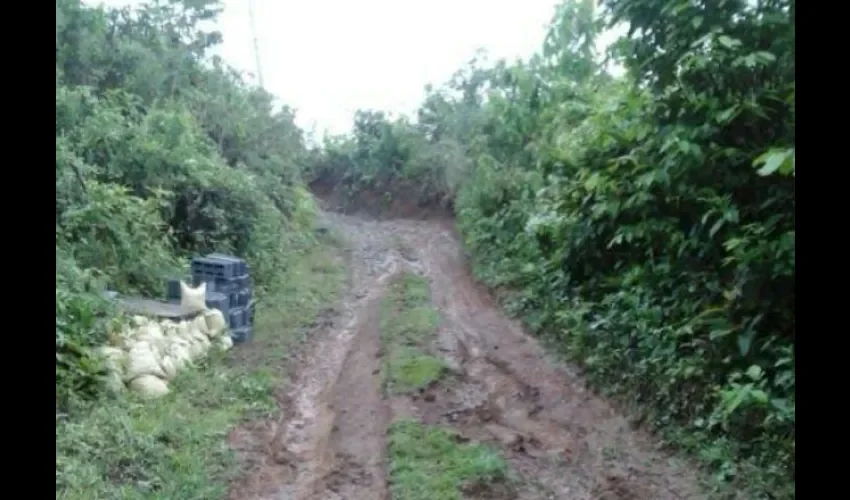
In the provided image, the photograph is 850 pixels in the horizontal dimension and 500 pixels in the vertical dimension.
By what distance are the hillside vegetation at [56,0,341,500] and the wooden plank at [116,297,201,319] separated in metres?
0.42

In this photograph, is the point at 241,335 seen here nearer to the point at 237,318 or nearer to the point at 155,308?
the point at 237,318

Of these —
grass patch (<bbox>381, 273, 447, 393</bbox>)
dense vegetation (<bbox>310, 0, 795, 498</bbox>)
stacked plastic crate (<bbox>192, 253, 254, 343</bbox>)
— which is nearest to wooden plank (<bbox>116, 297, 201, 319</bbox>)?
stacked plastic crate (<bbox>192, 253, 254, 343</bbox>)

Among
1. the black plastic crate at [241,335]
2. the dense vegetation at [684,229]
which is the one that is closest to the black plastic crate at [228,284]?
the black plastic crate at [241,335]

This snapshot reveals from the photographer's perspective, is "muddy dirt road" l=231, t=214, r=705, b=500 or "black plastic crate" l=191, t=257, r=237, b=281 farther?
"black plastic crate" l=191, t=257, r=237, b=281

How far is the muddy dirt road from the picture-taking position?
16.9ft

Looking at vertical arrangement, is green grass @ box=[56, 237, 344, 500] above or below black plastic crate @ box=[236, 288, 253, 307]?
below

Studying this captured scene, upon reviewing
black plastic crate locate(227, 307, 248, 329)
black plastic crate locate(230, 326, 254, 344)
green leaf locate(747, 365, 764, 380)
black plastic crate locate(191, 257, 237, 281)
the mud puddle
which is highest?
black plastic crate locate(191, 257, 237, 281)

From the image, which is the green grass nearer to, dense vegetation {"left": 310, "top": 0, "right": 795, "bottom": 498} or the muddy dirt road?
the muddy dirt road

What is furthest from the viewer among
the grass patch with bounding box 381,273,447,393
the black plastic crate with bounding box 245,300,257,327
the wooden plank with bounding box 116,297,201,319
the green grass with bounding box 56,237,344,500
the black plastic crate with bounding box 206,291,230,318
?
the black plastic crate with bounding box 245,300,257,327

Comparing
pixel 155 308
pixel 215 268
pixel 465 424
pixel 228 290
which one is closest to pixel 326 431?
pixel 465 424

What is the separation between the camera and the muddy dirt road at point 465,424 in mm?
5137

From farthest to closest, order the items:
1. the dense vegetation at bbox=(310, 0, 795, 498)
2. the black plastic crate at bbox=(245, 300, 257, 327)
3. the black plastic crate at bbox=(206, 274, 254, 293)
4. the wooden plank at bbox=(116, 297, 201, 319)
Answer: the black plastic crate at bbox=(245, 300, 257, 327) → the black plastic crate at bbox=(206, 274, 254, 293) → the wooden plank at bbox=(116, 297, 201, 319) → the dense vegetation at bbox=(310, 0, 795, 498)

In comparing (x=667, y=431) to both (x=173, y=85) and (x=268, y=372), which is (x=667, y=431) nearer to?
(x=268, y=372)

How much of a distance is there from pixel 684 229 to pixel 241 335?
4847 mm
